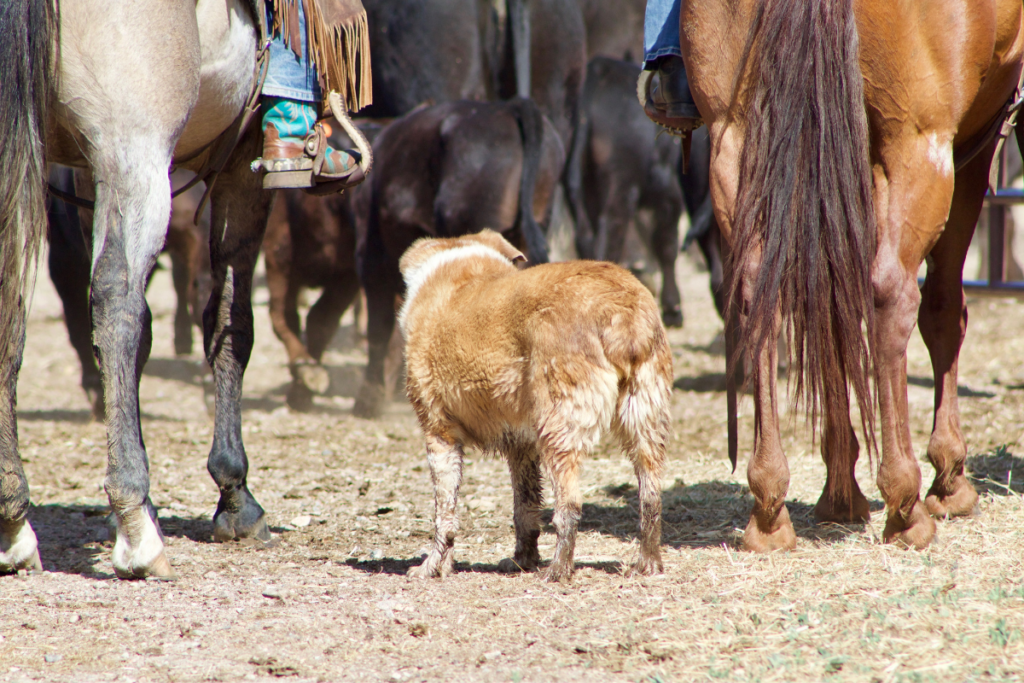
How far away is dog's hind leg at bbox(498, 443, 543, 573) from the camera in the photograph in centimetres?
344

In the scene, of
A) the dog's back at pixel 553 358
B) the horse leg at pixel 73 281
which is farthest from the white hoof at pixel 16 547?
the horse leg at pixel 73 281

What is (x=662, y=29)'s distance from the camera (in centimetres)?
390

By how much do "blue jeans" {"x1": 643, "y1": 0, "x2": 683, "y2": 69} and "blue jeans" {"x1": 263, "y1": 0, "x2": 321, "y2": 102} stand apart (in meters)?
1.40

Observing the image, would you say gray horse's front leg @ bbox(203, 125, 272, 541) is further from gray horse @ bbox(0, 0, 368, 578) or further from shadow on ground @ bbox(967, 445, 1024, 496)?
shadow on ground @ bbox(967, 445, 1024, 496)

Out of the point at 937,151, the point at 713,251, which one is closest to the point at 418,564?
A: the point at 937,151

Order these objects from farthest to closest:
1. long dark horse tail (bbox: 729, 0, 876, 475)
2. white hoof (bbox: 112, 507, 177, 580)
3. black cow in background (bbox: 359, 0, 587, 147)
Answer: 1. black cow in background (bbox: 359, 0, 587, 147)
2. white hoof (bbox: 112, 507, 177, 580)
3. long dark horse tail (bbox: 729, 0, 876, 475)

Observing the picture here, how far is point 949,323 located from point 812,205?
132 centimetres

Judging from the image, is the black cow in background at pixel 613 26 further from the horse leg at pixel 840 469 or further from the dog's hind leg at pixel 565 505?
the dog's hind leg at pixel 565 505

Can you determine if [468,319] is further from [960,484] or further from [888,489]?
[960,484]

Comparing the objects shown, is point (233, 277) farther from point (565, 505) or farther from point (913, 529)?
point (913, 529)

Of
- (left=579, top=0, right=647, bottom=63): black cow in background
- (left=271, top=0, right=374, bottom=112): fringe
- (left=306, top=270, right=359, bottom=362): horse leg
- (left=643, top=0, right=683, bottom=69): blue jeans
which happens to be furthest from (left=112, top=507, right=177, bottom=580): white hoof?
(left=579, top=0, right=647, bottom=63): black cow in background

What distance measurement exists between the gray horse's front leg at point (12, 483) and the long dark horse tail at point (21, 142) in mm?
39

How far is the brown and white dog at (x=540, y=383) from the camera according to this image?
3008 mm

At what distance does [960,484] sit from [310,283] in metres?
6.31
